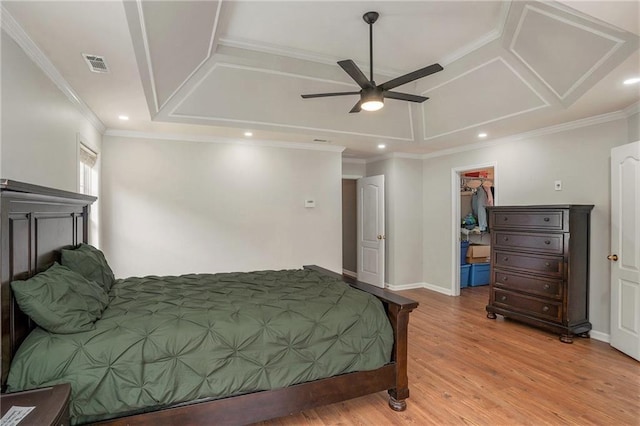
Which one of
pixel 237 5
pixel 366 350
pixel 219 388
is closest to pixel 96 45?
pixel 237 5

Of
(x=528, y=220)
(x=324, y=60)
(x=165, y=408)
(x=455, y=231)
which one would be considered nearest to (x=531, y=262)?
(x=528, y=220)

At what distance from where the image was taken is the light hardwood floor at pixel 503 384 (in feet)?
7.22

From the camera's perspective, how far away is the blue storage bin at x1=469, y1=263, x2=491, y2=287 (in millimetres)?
6074

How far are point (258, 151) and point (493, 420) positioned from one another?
398 cm

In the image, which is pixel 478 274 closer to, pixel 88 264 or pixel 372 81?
pixel 372 81

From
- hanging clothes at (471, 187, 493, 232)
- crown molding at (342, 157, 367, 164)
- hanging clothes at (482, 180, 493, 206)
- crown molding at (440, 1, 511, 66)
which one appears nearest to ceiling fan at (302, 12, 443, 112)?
crown molding at (440, 1, 511, 66)

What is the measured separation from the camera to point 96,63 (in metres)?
2.34

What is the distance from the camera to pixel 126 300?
2285mm

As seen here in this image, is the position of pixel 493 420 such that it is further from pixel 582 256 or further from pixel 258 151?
pixel 258 151

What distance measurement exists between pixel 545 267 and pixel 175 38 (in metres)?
4.18

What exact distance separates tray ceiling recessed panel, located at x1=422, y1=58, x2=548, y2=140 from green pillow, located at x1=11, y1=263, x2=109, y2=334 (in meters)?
3.91

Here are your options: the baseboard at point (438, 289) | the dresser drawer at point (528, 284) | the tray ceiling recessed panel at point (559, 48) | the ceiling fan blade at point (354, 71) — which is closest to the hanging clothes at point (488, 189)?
the baseboard at point (438, 289)

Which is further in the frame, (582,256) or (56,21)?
(582,256)

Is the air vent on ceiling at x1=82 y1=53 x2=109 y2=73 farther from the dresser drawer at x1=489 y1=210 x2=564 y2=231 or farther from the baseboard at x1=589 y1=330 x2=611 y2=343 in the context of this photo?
the baseboard at x1=589 y1=330 x2=611 y2=343
